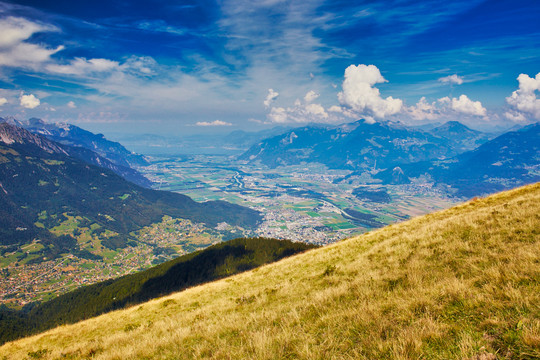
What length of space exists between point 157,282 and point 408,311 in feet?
339

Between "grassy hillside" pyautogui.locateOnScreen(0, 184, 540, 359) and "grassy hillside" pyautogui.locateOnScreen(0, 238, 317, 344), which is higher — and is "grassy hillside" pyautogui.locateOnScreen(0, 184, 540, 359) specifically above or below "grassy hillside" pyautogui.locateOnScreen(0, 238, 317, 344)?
above

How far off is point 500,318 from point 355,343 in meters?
2.99

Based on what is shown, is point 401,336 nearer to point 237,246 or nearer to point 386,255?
point 386,255

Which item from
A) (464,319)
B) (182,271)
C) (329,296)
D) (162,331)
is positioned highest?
(464,319)

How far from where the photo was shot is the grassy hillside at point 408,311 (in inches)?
179

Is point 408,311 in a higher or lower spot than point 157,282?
higher

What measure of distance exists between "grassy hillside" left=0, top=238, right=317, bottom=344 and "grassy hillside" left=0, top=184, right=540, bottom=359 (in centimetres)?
7727

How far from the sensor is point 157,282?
90.5 metres

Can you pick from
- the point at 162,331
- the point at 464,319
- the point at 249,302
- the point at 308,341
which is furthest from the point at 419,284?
the point at 162,331

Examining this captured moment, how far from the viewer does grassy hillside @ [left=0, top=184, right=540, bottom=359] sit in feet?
14.9

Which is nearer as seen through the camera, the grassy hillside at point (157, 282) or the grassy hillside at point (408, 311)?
the grassy hillside at point (408, 311)

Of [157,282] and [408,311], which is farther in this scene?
[157,282]

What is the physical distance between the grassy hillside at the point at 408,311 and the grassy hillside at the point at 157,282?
254ft

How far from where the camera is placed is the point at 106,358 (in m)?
8.02
